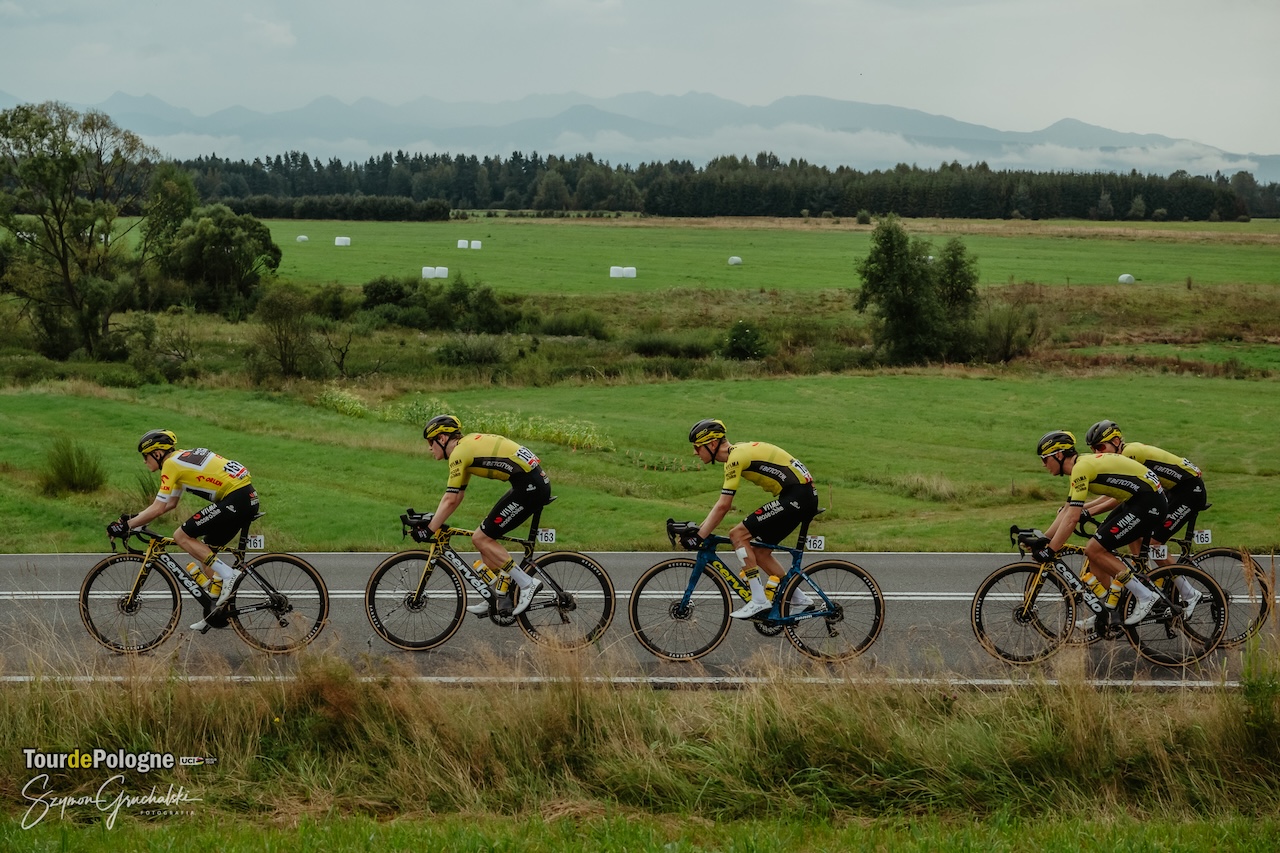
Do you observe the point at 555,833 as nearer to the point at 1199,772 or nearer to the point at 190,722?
the point at 190,722

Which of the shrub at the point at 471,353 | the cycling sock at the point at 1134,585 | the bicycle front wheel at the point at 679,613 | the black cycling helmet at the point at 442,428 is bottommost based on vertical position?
the shrub at the point at 471,353

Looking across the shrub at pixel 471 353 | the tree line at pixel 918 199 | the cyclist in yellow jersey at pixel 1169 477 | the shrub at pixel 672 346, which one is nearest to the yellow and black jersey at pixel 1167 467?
the cyclist in yellow jersey at pixel 1169 477

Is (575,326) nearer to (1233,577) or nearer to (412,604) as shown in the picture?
(412,604)

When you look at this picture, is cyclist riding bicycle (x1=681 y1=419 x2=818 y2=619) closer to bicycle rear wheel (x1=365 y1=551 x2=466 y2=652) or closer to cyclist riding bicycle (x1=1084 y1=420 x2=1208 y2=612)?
bicycle rear wheel (x1=365 y1=551 x2=466 y2=652)

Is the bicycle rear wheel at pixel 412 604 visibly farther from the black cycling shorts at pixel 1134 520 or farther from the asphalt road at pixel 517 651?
the black cycling shorts at pixel 1134 520

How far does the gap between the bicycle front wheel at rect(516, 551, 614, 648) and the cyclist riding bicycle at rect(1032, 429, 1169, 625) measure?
415 cm

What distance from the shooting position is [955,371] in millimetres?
49969

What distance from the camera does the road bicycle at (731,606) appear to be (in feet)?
37.1

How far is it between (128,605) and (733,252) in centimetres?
11151

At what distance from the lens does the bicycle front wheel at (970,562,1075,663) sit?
436 inches

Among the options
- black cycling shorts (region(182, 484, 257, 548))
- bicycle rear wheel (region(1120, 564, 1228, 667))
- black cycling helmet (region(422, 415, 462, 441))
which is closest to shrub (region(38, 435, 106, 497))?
black cycling shorts (region(182, 484, 257, 548))

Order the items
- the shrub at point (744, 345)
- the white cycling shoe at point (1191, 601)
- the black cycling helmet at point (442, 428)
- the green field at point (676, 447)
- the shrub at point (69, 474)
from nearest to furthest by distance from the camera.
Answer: the white cycling shoe at point (1191, 601)
the black cycling helmet at point (442, 428)
the green field at point (676, 447)
the shrub at point (69, 474)
the shrub at point (744, 345)

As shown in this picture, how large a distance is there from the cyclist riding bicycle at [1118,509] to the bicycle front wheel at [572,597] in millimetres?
4153

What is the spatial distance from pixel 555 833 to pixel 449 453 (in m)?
4.93
